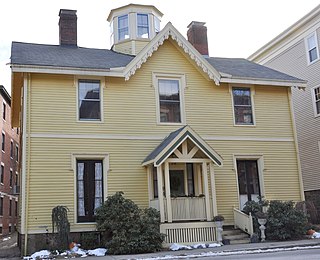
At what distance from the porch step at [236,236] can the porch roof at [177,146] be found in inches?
110

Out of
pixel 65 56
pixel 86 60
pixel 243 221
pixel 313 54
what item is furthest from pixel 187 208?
pixel 313 54

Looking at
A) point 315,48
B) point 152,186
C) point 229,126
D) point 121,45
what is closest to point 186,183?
→ point 152,186

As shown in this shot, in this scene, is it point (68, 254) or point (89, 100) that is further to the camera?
point (89, 100)

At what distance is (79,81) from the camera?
1747 centimetres

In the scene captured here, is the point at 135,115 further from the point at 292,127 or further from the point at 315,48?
the point at 315,48

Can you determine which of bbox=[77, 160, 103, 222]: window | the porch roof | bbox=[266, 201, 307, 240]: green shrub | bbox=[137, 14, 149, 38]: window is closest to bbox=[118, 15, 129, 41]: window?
bbox=[137, 14, 149, 38]: window

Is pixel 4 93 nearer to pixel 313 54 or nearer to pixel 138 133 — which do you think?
pixel 138 133

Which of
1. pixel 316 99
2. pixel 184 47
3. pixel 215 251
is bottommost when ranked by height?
pixel 215 251

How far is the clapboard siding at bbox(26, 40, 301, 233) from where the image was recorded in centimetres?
1617

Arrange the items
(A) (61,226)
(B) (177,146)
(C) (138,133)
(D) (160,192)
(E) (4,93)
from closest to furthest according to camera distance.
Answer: (A) (61,226)
(D) (160,192)
(B) (177,146)
(C) (138,133)
(E) (4,93)

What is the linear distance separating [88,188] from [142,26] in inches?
378

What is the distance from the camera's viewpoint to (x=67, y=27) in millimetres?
21219

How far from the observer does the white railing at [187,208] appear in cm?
1630

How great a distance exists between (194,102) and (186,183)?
351 cm
